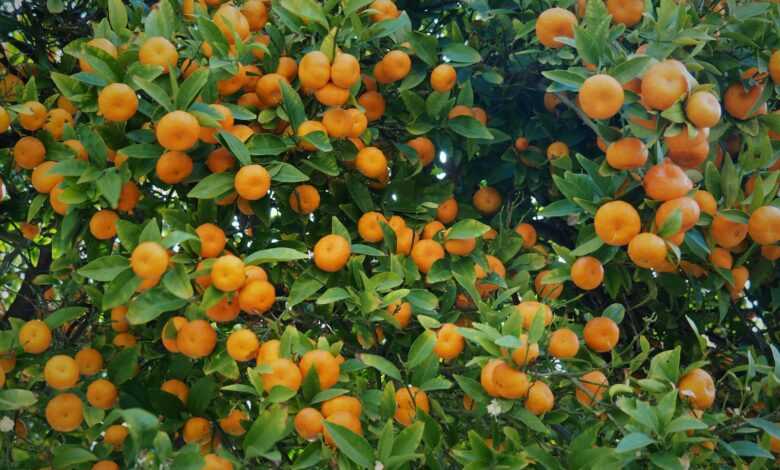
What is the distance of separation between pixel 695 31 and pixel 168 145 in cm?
117

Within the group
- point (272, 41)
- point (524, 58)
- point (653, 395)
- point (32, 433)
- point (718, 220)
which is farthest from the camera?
point (32, 433)

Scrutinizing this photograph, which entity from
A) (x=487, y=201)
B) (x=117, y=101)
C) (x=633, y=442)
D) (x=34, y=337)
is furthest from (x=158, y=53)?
(x=633, y=442)

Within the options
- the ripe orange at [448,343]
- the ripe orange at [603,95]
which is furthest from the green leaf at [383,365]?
the ripe orange at [603,95]

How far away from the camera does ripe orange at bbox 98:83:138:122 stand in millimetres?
2109

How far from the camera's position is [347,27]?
92.0 inches

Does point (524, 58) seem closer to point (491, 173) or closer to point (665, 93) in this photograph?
point (491, 173)

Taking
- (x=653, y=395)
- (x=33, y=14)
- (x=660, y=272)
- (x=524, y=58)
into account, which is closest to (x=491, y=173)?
(x=524, y=58)

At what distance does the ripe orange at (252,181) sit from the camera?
83.6 inches

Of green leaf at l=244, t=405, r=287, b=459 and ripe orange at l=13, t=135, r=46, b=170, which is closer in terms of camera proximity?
green leaf at l=244, t=405, r=287, b=459

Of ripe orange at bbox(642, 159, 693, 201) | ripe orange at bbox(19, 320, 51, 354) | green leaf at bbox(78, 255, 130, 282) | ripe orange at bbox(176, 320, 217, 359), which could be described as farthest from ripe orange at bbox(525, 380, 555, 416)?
ripe orange at bbox(19, 320, 51, 354)

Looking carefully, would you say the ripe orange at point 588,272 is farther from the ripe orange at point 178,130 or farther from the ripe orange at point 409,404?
the ripe orange at point 178,130

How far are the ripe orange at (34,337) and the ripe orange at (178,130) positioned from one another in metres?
0.52

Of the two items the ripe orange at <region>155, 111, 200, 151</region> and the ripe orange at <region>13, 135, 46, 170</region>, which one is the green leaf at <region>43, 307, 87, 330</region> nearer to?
the ripe orange at <region>13, 135, 46, 170</region>

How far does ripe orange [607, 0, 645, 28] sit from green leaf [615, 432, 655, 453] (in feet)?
3.59
